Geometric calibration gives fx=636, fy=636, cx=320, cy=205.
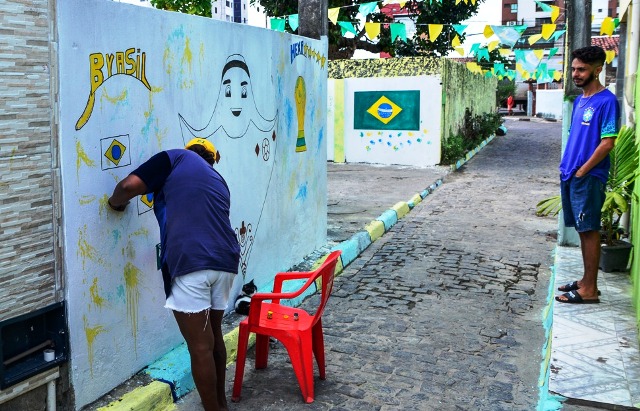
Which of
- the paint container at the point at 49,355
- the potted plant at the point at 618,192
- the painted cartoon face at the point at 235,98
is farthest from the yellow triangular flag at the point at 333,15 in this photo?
the paint container at the point at 49,355

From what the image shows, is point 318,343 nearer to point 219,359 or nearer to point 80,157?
point 219,359

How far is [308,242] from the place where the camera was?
6945 mm

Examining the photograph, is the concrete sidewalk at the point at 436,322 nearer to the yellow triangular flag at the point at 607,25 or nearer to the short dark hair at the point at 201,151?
the short dark hair at the point at 201,151

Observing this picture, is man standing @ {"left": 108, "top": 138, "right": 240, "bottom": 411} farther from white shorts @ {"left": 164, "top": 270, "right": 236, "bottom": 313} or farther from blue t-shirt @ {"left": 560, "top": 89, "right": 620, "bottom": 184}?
blue t-shirt @ {"left": 560, "top": 89, "right": 620, "bottom": 184}

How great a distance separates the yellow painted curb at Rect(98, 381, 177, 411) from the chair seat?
62 centimetres

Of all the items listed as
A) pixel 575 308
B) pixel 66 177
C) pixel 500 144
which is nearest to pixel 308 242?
pixel 575 308

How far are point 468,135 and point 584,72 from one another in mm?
15380

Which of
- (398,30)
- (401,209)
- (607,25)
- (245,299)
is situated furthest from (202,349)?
(398,30)

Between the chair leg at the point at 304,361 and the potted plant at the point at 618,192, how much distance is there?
11.1 ft

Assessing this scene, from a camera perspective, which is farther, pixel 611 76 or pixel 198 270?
pixel 611 76

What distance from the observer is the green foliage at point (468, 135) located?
623 inches

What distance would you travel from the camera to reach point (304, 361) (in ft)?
12.4

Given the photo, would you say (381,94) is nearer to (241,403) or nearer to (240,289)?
(240,289)

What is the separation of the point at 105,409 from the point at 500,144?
826 inches
